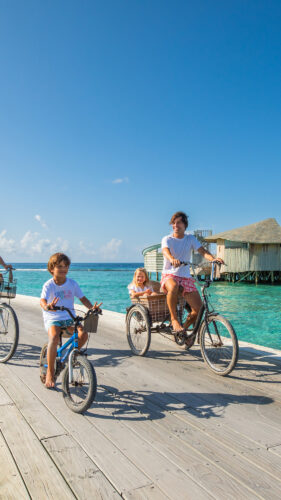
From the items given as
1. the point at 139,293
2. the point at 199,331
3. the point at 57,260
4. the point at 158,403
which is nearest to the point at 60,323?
the point at 57,260

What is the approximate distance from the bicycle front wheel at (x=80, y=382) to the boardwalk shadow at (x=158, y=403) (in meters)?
0.15

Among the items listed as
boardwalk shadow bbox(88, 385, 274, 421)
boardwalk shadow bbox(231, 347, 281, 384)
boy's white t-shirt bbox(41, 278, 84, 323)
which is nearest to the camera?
boardwalk shadow bbox(88, 385, 274, 421)

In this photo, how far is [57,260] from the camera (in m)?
3.74

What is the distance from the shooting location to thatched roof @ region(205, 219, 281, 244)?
3719 cm

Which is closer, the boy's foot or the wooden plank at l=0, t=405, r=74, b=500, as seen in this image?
the wooden plank at l=0, t=405, r=74, b=500

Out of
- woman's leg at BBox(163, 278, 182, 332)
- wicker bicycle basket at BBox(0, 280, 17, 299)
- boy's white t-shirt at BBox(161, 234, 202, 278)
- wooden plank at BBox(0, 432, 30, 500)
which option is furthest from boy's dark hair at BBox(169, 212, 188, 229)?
wooden plank at BBox(0, 432, 30, 500)

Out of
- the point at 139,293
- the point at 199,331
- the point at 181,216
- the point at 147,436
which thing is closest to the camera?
the point at 147,436

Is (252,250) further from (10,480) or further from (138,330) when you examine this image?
(10,480)

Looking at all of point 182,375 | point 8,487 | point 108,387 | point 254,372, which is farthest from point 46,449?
point 254,372

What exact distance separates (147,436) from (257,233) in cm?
3806

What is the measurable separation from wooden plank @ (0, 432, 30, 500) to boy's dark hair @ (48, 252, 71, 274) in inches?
69.6

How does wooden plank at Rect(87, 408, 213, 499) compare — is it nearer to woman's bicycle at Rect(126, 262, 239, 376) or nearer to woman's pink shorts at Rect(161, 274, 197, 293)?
woman's bicycle at Rect(126, 262, 239, 376)

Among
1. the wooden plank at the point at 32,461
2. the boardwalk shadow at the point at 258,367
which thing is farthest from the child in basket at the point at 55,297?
the boardwalk shadow at the point at 258,367

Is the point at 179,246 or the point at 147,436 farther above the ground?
the point at 179,246
